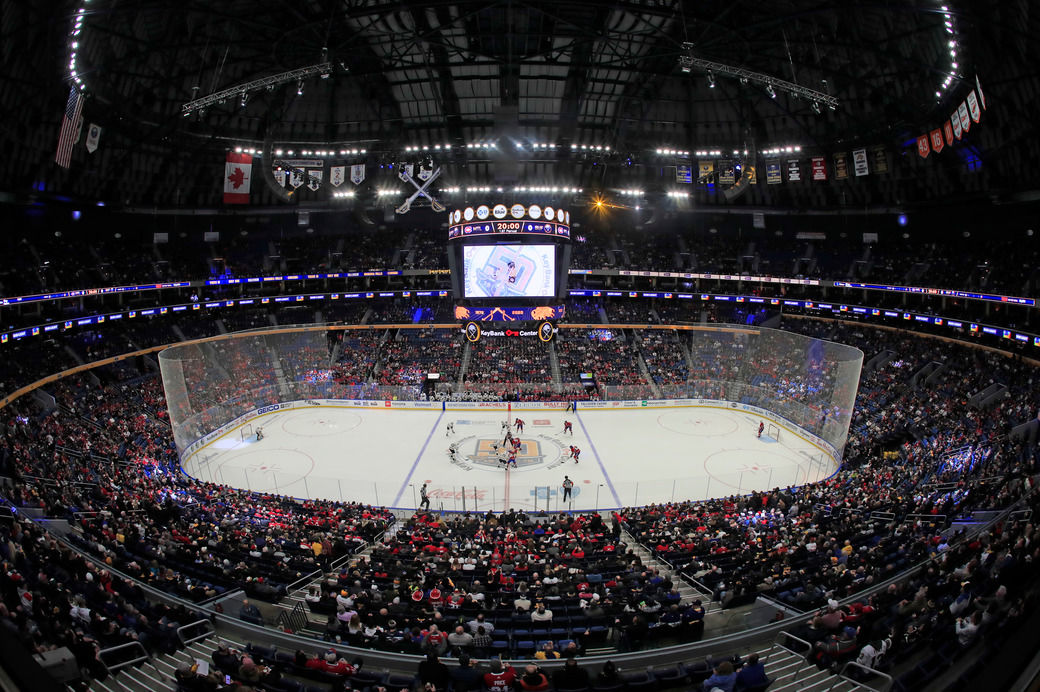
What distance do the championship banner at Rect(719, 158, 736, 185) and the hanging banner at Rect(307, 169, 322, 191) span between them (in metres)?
28.5

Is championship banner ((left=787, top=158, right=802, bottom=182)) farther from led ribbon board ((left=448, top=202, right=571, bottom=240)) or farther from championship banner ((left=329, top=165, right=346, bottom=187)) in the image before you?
championship banner ((left=329, top=165, right=346, bottom=187))

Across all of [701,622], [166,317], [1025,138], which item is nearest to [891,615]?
[701,622]

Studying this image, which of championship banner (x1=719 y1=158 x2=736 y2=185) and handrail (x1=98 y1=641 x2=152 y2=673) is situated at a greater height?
championship banner (x1=719 y1=158 x2=736 y2=185)

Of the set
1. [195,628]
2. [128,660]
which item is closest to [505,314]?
[195,628]

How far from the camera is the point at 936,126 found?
31719 millimetres

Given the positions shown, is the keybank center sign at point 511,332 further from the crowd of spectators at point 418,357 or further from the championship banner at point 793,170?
the championship banner at point 793,170

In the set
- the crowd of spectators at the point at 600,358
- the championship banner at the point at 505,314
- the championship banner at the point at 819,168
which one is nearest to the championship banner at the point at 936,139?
the championship banner at the point at 819,168

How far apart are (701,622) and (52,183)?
142 ft

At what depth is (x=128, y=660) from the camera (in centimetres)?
959

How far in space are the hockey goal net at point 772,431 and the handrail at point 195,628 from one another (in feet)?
102

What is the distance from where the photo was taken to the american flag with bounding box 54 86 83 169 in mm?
26905

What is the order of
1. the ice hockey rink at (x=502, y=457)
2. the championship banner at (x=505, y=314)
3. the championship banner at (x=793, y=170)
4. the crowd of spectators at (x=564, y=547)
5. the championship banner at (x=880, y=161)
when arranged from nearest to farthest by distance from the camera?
1. the crowd of spectators at (x=564, y=547)
2. the ice hockey rink at (x=502, y=457)
3. the championship banner at (x=505, y=314)
4. the championship banner at (x=880, y=161)
5. the championship banner at (x=793, y=170)

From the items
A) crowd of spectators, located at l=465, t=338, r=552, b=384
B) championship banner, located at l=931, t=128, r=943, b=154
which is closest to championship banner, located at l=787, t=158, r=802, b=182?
championship banner, located at l=931, t=128, r=943, b=154

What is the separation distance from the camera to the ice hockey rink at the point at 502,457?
25.3 meters
